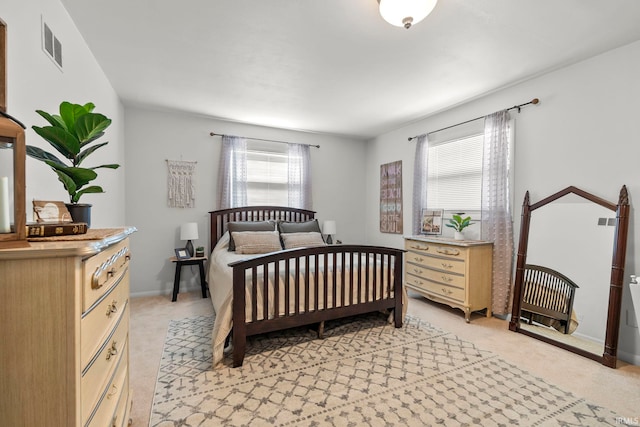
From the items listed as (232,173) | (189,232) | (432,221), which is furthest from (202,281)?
(432,221)

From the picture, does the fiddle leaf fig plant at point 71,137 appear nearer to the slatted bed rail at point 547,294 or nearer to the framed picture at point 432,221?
the slatted bed rail at point 547,294

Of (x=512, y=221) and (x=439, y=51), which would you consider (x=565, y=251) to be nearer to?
(x=512, y=221)

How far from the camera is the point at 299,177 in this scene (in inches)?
189

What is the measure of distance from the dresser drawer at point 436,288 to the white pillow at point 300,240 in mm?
1312

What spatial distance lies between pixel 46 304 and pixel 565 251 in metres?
3.51

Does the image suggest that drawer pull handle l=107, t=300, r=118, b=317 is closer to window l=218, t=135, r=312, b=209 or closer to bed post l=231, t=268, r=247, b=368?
bed post l=231, t=268, r=247, b=368

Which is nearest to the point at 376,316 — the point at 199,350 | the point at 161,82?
the point at 199,350

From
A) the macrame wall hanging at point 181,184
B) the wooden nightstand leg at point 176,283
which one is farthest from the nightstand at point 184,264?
the macrame wall hanging at point 181,184

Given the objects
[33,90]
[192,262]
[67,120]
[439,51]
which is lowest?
[192,262]

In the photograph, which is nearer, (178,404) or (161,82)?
(178,404)

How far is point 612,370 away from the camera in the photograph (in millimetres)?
2166

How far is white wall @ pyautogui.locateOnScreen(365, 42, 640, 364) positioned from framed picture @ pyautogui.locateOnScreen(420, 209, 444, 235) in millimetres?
968

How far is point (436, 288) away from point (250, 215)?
109 inches

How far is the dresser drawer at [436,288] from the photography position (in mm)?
3184
